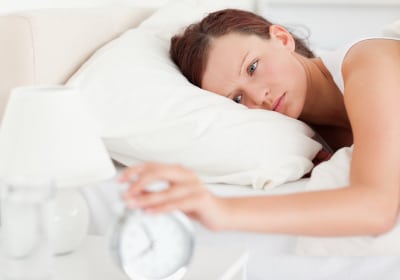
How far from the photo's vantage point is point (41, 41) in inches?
59.7

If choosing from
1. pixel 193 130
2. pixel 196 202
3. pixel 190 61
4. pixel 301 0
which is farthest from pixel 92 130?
pixel 301 0

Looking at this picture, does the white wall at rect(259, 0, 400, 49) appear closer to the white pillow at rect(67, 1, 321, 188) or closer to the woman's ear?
the woman's ear

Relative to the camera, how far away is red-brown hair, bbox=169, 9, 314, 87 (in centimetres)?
163

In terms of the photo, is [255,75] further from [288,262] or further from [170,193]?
[170,193]

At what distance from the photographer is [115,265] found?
3.58 feet

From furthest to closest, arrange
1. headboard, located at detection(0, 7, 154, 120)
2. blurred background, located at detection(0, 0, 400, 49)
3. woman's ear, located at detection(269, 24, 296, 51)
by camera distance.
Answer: blurred background, located at detection(0, 0, 400, 49), woman's ear, located at detection(269, 24, 296, 51), headboard, located at detection(0, 7, 154, 120)

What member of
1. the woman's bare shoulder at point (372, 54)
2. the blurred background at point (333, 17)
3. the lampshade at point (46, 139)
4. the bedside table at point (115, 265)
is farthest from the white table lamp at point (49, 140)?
the blurred background at point (333, 17)

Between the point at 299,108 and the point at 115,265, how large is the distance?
636 mm

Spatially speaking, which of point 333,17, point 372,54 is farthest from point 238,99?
point 333,17

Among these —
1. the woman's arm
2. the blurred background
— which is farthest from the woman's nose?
the blurred background

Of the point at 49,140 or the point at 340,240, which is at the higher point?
the point at 49,140

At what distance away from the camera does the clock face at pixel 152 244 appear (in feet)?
3.25

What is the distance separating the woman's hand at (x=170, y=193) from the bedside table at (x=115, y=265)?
136 millimetres

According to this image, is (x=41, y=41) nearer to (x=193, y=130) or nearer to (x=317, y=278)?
(x=193, y=130)
